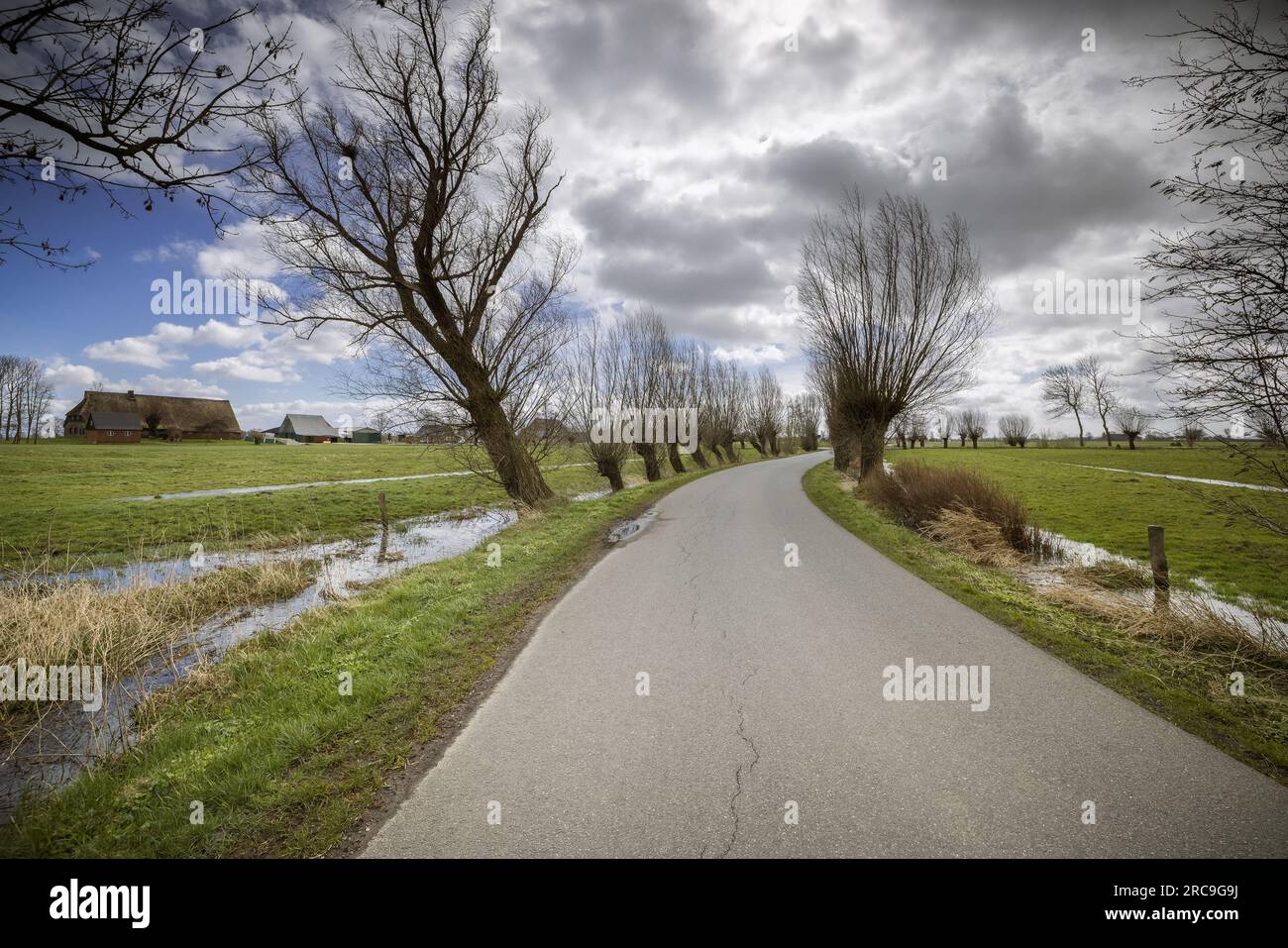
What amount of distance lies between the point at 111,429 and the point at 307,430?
46863 millimetres

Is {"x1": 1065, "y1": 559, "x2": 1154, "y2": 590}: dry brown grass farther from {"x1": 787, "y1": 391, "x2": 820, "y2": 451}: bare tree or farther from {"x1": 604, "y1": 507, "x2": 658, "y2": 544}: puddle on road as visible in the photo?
{"x1": 787, "y1": 391, "x2": 820, "y2": 451}: bare tree

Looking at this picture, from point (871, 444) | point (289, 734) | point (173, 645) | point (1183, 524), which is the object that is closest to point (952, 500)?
point (1183, 524)

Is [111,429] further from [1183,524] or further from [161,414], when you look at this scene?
[1183,524]

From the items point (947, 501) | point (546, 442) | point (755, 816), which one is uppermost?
point (546, 442)

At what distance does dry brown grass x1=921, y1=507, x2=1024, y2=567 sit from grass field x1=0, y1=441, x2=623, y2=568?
12.9m

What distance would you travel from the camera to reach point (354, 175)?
1188 centimetres

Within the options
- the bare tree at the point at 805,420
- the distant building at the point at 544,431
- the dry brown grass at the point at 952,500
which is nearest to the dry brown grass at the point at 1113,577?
the dry brown grass at the point at 952,500

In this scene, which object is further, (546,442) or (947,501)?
(546,442)

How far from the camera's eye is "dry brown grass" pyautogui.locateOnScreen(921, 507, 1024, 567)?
9570 mm

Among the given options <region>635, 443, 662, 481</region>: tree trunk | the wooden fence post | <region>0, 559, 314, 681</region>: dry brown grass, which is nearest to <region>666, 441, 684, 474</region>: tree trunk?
<region>635, 443, 662, 481</region>: tree trunk

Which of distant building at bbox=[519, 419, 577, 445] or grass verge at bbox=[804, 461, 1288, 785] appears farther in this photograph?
distant building at bbox=[519, 419, 577, 445]
